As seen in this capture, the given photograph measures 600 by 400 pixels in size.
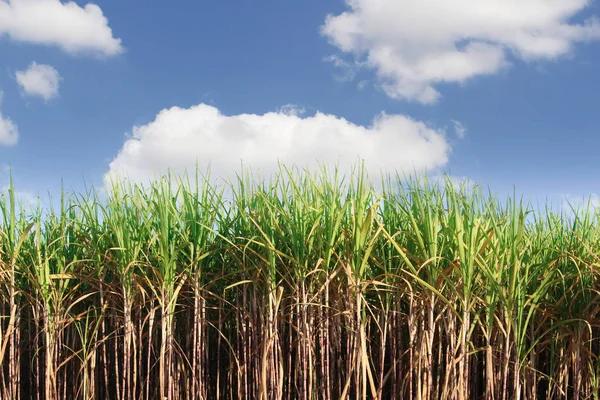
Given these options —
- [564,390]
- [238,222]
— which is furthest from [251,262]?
[564,390]

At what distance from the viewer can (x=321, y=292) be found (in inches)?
127

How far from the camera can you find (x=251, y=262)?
3547mm

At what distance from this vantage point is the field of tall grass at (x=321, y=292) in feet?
10.0

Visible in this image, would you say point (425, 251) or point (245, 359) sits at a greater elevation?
point (425, 251)

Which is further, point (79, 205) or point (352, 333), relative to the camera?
point (79, 205)

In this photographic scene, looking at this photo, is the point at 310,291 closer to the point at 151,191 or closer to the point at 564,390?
the point at 151,191

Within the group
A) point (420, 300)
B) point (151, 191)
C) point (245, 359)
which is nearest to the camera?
point (420, 300)

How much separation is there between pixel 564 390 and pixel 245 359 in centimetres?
199

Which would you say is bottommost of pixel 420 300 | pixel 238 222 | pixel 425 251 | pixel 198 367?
pixel 198 367

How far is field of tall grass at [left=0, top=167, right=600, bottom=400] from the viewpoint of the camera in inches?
120

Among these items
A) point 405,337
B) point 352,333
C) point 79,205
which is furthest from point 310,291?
point 79,205

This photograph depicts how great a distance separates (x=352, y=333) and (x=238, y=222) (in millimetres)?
993

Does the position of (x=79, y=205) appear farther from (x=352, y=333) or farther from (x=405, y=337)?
(x=405, y=337)

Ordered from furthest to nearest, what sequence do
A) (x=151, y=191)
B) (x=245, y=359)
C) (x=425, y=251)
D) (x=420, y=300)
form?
(x=151, y=191) < (x=245, y=359) < (x=420, y=300) < (x=425, y=251)
